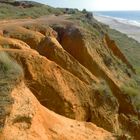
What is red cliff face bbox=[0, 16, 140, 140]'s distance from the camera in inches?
508

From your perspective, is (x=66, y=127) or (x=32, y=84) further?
(x=32, y=84)

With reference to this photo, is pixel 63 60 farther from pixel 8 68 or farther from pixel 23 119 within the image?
pixel 23 119

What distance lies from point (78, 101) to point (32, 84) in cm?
216

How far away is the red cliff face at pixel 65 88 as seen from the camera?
12.9 m

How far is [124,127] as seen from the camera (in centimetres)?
1938

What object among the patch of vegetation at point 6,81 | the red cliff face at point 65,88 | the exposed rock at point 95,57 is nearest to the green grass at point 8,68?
the patch of vegetation at point 6,81

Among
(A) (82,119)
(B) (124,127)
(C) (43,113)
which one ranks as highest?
(C) (43,113)

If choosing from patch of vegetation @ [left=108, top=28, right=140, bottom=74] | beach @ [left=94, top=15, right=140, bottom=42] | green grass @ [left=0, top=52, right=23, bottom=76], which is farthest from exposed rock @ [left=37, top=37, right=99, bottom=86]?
beach @ [left=94, top=15, right=140, bottom=42]

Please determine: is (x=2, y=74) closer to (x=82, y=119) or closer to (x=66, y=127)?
(x=66, y=127)

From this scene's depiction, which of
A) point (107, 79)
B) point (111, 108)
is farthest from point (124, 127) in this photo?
point (107, 79)

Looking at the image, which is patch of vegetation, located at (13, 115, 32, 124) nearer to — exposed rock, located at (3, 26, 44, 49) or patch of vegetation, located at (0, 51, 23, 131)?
patch of vegetation, located at (0, 51, 23, 131)

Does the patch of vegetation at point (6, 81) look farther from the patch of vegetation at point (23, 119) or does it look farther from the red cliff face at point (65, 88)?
the patch of vegetation at point (23, 119)

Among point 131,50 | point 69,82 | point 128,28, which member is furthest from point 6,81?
point 128,28

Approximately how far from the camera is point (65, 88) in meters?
16.6
